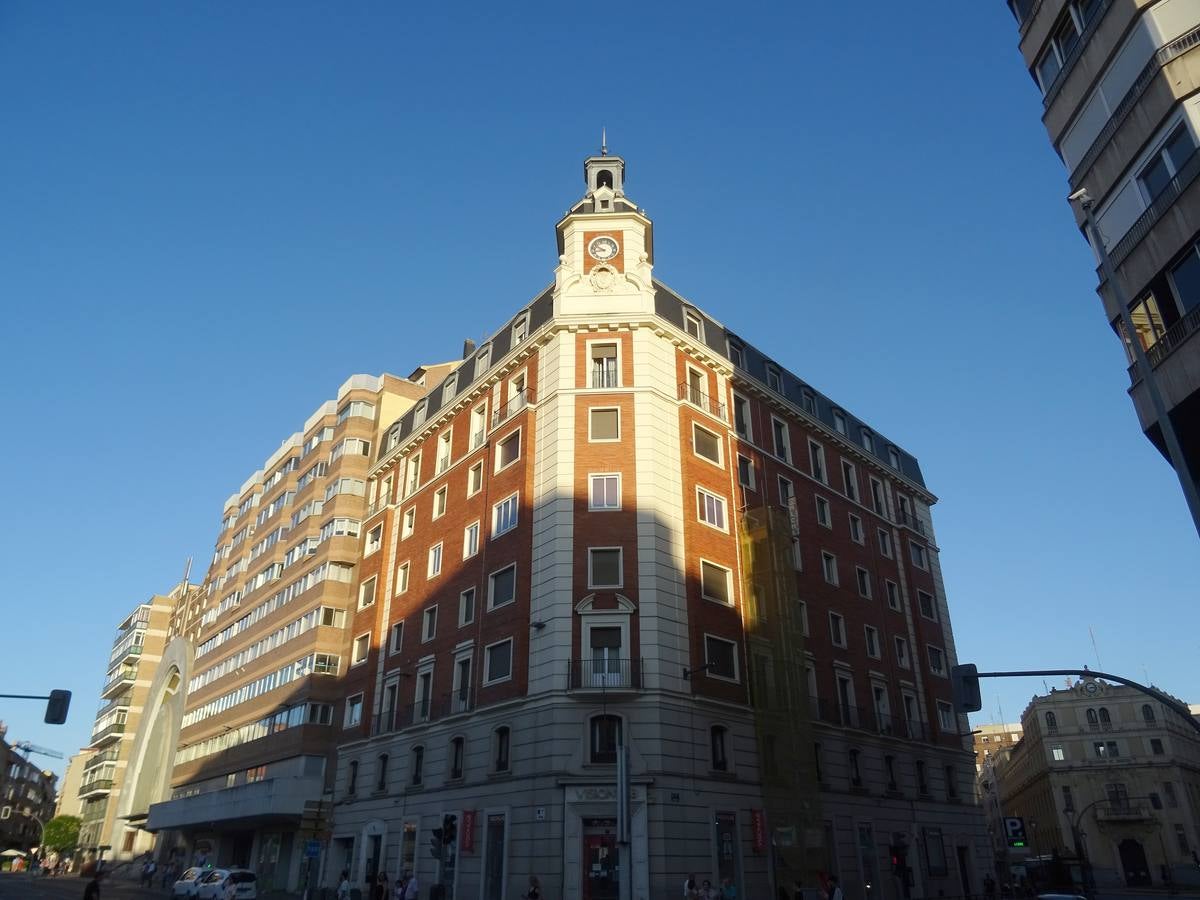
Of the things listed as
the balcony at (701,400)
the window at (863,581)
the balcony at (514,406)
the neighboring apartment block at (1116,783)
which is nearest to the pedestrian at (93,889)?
the balcony at (514,406)

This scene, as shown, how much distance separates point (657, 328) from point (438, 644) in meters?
16.9

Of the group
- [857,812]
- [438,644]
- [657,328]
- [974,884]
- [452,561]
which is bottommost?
[974,884]

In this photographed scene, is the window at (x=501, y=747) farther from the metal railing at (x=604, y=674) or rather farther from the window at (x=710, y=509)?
the window at (x=710, y=509)

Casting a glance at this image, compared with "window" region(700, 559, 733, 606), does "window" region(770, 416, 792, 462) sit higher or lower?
higher

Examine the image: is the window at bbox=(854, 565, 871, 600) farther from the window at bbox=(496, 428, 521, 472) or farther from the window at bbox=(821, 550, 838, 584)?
the window at bbox=(496, 428, 521, 472)

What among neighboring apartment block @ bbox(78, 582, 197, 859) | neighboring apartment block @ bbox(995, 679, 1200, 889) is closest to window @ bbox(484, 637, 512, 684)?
neighboring apartment block @ bbox(995, 679, 1200, 889)

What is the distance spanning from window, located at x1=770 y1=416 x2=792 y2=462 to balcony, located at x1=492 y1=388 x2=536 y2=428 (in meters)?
12.6

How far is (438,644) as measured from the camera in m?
38.5

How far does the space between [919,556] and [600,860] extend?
3094 centimetres

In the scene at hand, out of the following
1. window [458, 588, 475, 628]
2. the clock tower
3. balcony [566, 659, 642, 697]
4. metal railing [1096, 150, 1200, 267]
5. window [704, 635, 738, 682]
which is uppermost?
the clock tower

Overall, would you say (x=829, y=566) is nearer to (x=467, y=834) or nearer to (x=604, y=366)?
(x=604, y=366)

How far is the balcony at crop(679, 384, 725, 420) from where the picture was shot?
37594 mm

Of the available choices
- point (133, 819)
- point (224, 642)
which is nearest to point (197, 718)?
point (224, 642)

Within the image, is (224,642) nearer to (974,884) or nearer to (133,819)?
(133,819)
